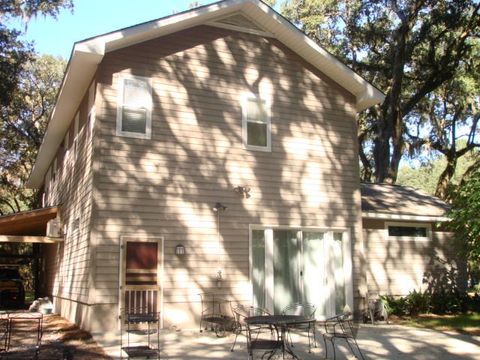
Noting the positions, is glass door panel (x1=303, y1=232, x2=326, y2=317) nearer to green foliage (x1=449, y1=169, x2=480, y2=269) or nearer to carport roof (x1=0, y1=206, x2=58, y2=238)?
green foliage (x1=449, y1=169, x2=480, y2=269)

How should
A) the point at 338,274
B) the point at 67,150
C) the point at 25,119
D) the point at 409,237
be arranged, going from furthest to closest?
the point at 25,119 < the point at 67,150 < the point at 409,237 < the point at 338,274

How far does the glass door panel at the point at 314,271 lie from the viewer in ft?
41.0

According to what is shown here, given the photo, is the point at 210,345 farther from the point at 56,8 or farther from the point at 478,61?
the point at 478,61

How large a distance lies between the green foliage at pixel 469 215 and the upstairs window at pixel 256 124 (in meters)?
4.94

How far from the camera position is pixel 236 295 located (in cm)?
1167

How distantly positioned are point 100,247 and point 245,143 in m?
4.21

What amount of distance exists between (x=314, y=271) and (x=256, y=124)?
3.89m

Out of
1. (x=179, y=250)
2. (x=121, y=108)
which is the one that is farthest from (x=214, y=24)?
(x=179, y=250)

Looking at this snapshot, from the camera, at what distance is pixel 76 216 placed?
1270 centimetres

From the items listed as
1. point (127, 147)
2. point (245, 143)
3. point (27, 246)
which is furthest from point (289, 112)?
point (27, 246)

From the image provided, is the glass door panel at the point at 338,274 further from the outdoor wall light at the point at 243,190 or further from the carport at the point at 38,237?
the carport at the point at 38,237

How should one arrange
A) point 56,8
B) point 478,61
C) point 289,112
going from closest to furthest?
point 289,112
point 56,8
point 478,61

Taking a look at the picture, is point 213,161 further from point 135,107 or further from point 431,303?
point 431,303

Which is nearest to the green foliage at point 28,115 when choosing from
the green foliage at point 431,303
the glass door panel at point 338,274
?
the glass door panel at point 338,274
